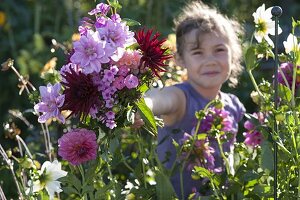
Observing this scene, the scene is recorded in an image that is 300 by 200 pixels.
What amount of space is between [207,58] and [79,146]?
95cm

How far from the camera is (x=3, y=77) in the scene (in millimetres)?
4867

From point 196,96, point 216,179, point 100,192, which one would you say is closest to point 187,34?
point 196,96

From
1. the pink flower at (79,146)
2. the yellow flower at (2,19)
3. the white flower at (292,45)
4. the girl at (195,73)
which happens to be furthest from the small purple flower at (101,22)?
the yellow flower at (2,19)

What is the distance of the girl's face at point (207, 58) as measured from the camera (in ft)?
7.98

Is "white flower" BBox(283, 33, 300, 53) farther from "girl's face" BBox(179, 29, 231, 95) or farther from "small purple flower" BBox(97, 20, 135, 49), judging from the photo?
"girl's face" BBox(179, 29, 231, 95)

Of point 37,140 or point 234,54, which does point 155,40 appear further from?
point 37,140

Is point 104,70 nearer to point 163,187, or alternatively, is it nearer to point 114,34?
point 114,34

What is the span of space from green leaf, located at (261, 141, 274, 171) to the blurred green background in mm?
1990

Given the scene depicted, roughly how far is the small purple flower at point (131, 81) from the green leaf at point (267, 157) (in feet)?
1.40

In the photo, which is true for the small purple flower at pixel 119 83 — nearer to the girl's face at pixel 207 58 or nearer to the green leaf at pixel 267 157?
the green leaf at pixel 267 157

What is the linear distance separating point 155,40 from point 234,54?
1.09 meters

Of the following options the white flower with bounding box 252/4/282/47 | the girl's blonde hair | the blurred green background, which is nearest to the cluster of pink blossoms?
the white flower with bounding box 252/4/282/47

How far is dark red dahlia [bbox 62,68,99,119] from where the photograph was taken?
59.3 inches

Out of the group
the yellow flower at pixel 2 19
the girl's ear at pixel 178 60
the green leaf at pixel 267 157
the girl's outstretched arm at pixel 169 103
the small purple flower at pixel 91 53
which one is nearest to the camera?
the small purple flower at pixel 91 53
